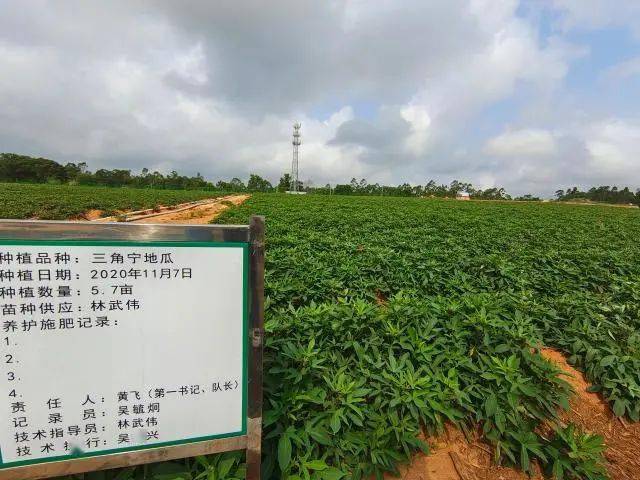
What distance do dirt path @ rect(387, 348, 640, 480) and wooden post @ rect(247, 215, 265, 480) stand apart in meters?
0.97

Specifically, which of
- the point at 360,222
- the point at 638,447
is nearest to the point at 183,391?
the point at 638,447

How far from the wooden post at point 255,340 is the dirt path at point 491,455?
38.1 inches

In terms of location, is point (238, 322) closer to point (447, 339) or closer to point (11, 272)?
point (11, 272)

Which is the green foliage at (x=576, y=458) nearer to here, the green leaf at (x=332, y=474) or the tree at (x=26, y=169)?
the green leaf at (x=332, y=474)

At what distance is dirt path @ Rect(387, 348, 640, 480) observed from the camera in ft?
7.16

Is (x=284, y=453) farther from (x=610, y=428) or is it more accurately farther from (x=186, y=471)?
(x=610, y=428)

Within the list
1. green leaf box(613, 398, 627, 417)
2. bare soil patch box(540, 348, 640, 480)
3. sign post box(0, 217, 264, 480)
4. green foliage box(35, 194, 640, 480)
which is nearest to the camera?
sign post box(0, 217, 264, 480)

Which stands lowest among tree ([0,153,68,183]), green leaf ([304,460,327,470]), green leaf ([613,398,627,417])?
green leaf ([613,398,627,417])

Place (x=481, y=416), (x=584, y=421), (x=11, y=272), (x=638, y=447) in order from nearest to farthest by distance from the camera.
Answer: (x=11, y=272), (x=481, y=416), (x=638, y=447), (x=584, y=421)

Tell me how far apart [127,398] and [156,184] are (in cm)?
8201

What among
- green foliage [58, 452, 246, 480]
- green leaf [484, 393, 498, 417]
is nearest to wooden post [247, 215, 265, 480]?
green foliage [58, 452, 246, 480]

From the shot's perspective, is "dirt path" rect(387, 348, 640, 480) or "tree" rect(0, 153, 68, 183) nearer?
"dirt path" rect(387, 348, 640, 480)

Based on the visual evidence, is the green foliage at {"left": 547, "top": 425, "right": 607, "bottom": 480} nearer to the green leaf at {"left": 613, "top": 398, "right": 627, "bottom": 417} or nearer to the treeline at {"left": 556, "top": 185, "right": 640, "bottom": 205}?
the green leaf at {"left": 613, "top": 398, "right": 627, "bottom": 417}

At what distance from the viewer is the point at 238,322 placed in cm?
157
